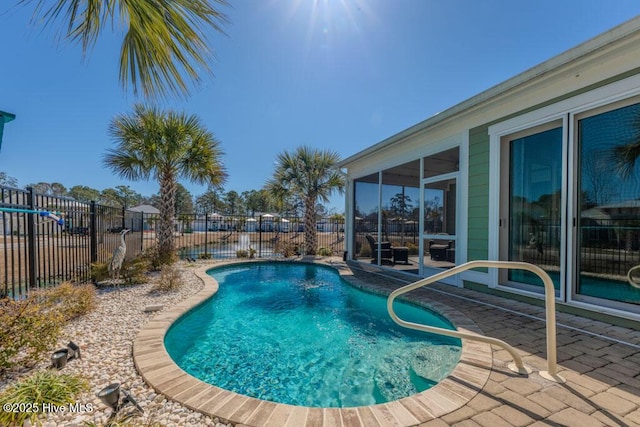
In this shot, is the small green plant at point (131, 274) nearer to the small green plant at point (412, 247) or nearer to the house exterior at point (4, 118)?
the house exterior at point (4, 118)

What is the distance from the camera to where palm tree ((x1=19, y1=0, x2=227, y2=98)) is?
64.8 inches

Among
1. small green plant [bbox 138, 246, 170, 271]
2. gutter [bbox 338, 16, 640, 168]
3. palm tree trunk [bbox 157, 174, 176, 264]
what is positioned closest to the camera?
gutter [bbox 338, 16, 640, 168]

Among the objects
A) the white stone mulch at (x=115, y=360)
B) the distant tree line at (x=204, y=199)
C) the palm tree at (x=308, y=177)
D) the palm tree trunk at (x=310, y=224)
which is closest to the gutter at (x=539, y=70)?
the palm tree at (x=308, y=177)

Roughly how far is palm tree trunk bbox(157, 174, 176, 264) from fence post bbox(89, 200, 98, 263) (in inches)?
94.0

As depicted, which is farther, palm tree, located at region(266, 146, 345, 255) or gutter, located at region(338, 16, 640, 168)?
palm tree, located at region(266, 146, 345, 255)

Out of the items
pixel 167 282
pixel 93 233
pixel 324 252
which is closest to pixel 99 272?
pixel 93 233

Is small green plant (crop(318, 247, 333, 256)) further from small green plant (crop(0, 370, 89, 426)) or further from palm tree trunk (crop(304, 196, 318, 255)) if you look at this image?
small green plant (crop(0, 370, 89, 426))

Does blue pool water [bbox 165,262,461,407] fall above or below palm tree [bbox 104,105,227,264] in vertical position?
below

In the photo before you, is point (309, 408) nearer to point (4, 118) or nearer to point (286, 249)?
point (4, 118)

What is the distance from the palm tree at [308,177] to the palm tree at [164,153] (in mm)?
Result: 2970

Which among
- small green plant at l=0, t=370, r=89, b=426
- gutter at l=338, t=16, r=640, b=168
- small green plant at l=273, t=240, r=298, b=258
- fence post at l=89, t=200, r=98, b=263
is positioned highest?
gutter at l=338, t=16, r=640, b=168

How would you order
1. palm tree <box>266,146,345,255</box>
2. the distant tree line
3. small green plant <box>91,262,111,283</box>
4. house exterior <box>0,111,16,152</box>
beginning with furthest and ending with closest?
the distant tree line, palm tree <box>266,146,345,255</box>, small green plant <box>91,262,111,283</box>, house exterior <box>0,111,16,152</box>

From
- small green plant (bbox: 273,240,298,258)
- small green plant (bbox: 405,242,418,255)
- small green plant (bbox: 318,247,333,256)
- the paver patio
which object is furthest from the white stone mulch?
small green plant (bbox: 318,247,333,256)

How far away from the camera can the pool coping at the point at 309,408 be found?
1943 mm
